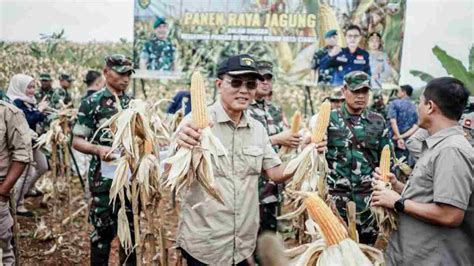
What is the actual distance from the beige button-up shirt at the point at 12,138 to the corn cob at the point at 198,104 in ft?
5.38

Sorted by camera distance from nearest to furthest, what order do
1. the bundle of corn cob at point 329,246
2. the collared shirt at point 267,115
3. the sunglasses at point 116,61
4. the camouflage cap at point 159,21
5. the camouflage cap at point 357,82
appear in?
the bundle of corn cob at point 329,246
the sunglasses at point 116,61
the camouflage cap at point 357,82
the collared shirt at point 267,115
the camouflage cap at point 159,21

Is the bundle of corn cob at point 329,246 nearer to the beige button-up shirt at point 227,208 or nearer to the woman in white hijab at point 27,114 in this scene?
the beige button-up shirt at point 227,208

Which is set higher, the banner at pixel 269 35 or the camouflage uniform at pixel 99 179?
the banner at pixel 269 35

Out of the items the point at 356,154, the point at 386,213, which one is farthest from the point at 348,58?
the point at 386,213

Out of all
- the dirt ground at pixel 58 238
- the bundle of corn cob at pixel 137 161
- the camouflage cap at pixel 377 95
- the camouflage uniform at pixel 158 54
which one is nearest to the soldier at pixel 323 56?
the camouflage cap at pixel 377 95

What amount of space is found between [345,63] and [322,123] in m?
6.02

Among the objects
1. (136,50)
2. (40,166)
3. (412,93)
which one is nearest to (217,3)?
(136,50)

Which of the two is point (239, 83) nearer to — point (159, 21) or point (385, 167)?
point (385, 167)

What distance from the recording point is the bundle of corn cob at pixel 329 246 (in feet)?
6.68

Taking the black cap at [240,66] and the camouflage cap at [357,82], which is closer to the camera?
the black cap at [240,66]

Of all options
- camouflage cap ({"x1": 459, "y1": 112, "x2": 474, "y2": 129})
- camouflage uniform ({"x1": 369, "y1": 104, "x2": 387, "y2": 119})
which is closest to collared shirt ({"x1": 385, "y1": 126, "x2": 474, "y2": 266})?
camouflage cap ({"x1": 459, "y1": 112, "x2": 474, "y2": 129})

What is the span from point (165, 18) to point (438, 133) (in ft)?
25.2

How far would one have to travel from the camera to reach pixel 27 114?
636 centimetres

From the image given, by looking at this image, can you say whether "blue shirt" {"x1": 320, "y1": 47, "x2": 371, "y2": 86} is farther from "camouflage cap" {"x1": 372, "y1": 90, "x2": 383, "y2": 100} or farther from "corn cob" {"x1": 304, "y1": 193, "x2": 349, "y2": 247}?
"corn cob" {"x1": 304, "y1": 193, "x2": 349, "y2": 247}
